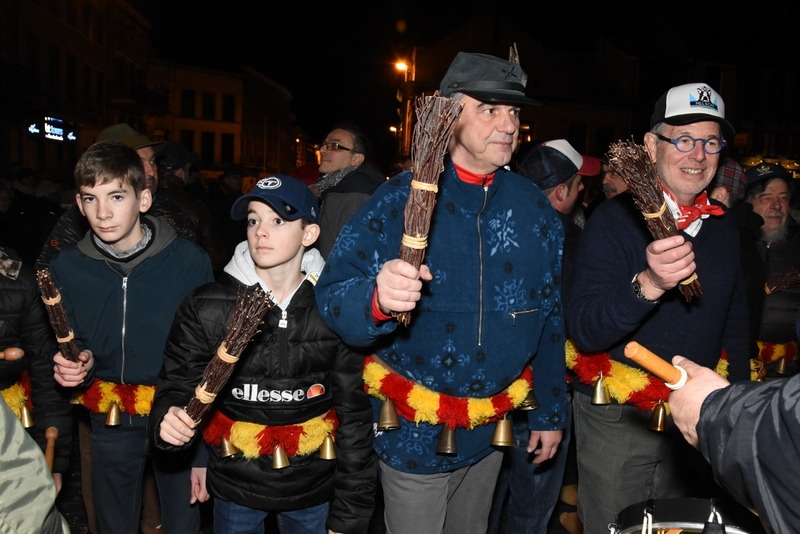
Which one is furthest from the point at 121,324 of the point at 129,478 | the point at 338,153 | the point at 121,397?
the point at 338,153

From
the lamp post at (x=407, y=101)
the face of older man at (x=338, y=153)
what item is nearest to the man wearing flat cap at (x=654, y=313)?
the face of older man at (x=338, y=153)

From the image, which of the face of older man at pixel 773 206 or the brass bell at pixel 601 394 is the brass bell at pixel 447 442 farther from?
the face of older man at pixel 773 206

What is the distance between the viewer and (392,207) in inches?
112

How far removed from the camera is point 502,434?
9.96 feet

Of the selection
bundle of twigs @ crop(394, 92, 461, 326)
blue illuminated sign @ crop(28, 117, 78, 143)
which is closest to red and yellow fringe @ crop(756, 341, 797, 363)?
bundle of twigs @ crop(394, 92, 461, 326)

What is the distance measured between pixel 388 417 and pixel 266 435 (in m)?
0.59

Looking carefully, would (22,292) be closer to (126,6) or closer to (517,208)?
(517,208)

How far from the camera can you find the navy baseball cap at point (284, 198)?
3102 mm

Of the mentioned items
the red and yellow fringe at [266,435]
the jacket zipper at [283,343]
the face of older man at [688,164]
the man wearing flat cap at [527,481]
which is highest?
the face of older man at [688,164]

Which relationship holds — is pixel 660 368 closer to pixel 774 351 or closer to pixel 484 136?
pixel 484 136

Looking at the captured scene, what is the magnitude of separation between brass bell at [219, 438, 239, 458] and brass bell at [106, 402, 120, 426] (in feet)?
2.32

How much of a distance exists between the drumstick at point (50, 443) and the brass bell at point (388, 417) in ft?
4.93

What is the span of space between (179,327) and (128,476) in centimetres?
107

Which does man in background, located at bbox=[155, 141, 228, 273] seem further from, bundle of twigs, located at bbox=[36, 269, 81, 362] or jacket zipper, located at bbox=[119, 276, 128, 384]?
bundle of twigs, located at bbox=[36, 269, 81, 362]
